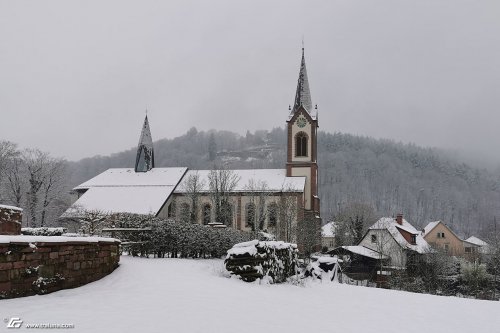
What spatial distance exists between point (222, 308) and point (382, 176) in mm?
122959

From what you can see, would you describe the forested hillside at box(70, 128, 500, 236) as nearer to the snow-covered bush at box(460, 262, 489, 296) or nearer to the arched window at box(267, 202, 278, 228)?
the arched window at box(267, 202, 278, 228)

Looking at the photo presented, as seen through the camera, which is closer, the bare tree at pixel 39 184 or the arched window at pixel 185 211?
the bare tree at pixel 39 184

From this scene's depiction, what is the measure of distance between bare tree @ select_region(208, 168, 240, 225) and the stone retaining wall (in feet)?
107

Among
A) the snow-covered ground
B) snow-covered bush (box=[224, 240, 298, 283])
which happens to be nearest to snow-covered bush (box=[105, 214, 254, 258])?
the snow-covered ground

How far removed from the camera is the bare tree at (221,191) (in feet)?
137

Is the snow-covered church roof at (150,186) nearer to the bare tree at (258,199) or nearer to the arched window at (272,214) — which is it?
the bare tree at (258,199)

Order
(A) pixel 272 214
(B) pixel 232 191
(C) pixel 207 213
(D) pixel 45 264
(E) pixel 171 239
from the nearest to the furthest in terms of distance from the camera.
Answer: (D) pixel 45 264 < (E) pixel 171 239 < (A) pixel 272 214 < (B) pixel 232 191 < (C) pixel 207 213

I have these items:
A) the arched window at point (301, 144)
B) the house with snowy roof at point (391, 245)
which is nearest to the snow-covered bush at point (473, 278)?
the house with snowy roof at point (391, 245)

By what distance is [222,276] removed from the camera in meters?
10.9

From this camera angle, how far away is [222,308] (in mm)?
6934

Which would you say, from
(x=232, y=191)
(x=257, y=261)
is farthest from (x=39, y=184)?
(x=257, y=261)

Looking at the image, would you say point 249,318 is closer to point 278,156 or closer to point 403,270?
point 403,270

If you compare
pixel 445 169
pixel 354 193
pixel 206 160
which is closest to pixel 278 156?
pixel 206 160

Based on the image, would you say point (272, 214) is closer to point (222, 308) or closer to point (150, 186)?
point (150, 186)
